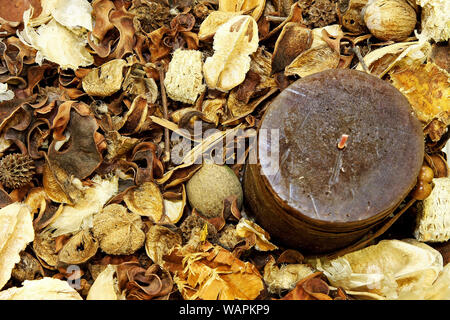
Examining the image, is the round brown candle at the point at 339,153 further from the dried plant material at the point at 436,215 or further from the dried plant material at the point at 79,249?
the dried plant material at the point at 79,249

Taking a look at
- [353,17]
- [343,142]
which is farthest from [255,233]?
[353,17]

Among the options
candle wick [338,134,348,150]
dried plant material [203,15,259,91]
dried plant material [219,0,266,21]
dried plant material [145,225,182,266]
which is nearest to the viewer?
candle wick [338,134,348,150]

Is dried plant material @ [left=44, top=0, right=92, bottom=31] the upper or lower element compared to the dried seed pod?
lower

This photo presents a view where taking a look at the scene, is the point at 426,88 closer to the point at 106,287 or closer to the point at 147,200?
the point at 147,200

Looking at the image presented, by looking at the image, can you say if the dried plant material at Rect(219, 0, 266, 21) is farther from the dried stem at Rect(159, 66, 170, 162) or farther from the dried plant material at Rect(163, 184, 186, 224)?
the dried plant material at Rect(163, 184, 186, 224)

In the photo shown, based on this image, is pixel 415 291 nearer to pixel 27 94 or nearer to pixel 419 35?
pixel 419 35

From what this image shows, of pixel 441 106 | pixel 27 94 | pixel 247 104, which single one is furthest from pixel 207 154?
pixel 441 106

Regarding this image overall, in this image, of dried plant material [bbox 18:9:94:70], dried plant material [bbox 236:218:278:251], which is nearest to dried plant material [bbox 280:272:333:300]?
dried plant material [bbox 236:218:278:251]
